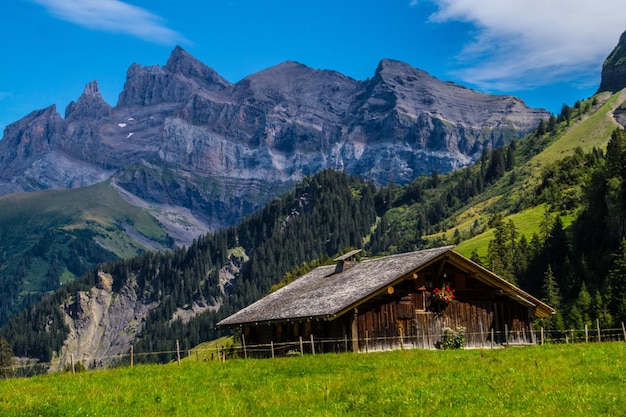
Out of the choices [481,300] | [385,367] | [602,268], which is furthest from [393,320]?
[602,268]

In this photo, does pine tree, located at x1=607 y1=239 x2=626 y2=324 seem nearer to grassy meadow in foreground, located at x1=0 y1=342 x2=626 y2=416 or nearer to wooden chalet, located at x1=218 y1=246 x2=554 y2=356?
wooden chalet, located at x1=218 y1=246 x2=554 y2=356

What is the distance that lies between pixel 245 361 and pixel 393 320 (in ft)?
53.3

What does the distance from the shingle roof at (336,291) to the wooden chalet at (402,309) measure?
0.06m

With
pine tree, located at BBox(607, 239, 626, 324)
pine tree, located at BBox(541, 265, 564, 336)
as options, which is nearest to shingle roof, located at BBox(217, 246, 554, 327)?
pine tree, located at BBox(607, 239, 626, 324)

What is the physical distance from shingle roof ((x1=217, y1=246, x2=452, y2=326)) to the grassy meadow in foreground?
13.6 m

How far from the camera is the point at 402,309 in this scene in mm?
53250

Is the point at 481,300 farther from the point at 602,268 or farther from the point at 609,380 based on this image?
the point at 602,268

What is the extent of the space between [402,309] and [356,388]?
2736 centimetres

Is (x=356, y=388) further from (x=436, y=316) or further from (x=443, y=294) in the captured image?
(x=436, y=316)

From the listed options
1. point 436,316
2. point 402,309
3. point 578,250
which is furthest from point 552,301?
point 402,309

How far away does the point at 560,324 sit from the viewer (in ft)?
363

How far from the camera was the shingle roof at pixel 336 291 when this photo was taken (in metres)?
50.5

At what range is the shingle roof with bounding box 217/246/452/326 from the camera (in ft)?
166

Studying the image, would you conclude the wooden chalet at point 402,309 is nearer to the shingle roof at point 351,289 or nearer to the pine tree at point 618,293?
the shingle roof at point 351,289
